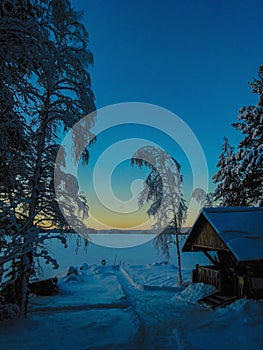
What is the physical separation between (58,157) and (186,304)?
9.40m

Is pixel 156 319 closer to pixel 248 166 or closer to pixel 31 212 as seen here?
pixel 31 212

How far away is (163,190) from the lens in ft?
Answer: 62.8

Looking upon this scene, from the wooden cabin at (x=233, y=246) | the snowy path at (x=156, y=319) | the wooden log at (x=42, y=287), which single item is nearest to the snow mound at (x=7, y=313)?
the snowy path at (x=156, y=319)

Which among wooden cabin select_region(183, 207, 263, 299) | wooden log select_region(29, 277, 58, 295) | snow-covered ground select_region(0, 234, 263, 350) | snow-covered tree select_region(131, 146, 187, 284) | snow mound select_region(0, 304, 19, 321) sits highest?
snow-covered tree select_region(131, 146, 187, 284)

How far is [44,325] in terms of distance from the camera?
7582mm

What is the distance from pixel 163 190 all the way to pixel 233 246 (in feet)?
33.4

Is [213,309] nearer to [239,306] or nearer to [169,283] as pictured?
[239,306]

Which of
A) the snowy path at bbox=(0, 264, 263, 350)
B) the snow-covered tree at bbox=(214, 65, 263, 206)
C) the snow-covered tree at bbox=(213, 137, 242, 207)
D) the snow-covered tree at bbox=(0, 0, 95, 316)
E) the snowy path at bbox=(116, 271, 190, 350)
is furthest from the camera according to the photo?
the snow-covered tree at bbox=(213, 137, 242, 207)

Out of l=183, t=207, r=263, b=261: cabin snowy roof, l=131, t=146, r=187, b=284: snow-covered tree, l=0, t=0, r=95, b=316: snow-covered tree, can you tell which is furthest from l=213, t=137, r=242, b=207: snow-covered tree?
l=0, t=0, r=95, b=316: snow-covered tree

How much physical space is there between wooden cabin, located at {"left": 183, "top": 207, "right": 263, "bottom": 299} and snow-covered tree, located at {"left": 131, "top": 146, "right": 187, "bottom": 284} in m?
5.32

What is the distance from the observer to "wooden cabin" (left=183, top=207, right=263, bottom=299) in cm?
923

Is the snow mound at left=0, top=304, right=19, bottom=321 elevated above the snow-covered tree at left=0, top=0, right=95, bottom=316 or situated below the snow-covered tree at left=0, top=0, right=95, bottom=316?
below

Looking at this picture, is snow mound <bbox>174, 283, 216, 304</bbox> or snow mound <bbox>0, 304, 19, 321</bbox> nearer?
snow mound <bbox>0, 304, 19, 321</bbox>

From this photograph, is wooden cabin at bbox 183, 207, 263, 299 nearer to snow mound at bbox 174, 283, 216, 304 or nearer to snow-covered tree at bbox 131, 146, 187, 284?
snow mound at bbox 174, 283, 216, 304
